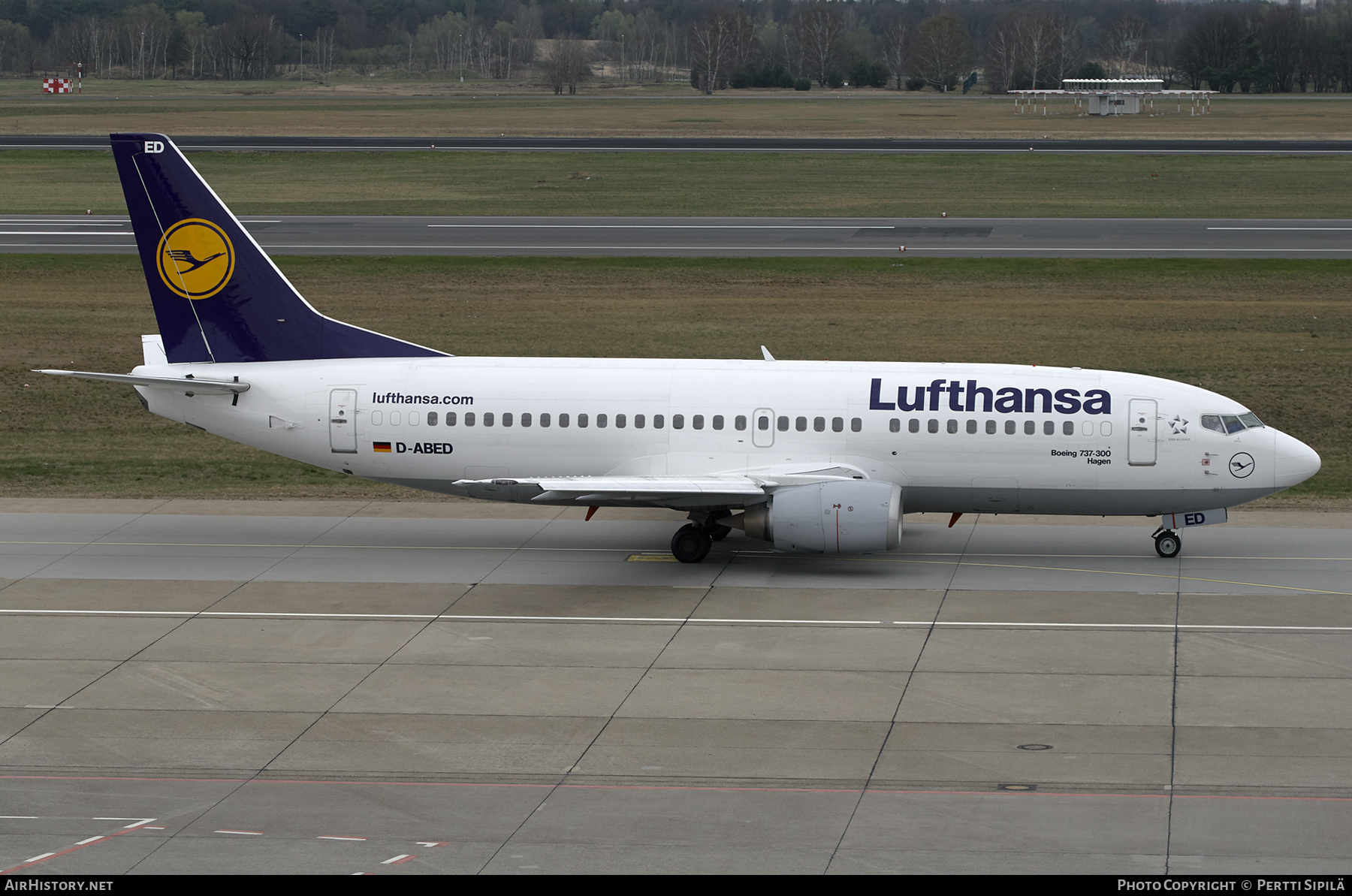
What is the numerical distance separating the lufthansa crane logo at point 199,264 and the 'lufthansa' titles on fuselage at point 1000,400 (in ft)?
43.4

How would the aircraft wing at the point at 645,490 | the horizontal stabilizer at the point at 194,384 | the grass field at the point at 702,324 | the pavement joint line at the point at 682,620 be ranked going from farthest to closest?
the grass field at the point at 702,324 < the horizontal stabilizer at the point at 194,384 < the aircraft wing at the point at 645,490 < the pavement joint line at the point at 682,620

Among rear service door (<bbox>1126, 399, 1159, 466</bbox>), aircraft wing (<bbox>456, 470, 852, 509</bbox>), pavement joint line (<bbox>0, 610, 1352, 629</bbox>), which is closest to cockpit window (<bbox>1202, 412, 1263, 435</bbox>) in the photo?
rear service door (<bbox>1126, 399, 1159, 466</bbox>)

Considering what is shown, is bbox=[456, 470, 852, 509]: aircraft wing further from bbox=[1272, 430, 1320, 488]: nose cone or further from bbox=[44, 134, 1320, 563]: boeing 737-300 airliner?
bbox=[1272, 430, 1320, 488]: nose cone

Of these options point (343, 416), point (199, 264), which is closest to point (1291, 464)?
point (343, 416)

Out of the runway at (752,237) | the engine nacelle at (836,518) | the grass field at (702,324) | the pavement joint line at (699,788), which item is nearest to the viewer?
the pavement joint line at (699,788)

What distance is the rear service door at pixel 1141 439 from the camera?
95.0ft

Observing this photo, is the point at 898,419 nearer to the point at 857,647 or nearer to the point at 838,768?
the point at 857,647

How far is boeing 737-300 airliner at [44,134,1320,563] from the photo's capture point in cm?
2895

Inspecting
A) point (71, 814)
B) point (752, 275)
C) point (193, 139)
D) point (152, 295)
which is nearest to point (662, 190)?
point (752, 275)

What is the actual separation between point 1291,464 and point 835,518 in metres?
8.98

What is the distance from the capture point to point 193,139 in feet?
373

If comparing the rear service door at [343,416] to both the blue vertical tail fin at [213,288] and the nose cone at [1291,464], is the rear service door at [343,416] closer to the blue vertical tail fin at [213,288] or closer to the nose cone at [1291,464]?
the blue vertical tail fin at [213,288]

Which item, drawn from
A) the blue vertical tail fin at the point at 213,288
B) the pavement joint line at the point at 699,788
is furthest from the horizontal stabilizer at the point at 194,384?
the pavement joint line at the point at 699,788

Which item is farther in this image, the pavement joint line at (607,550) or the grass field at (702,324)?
the grass field at (702,324)
